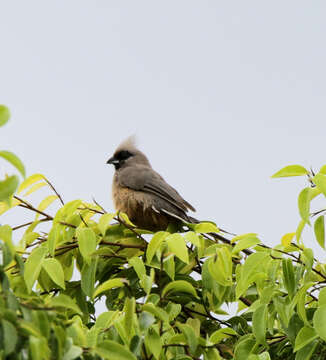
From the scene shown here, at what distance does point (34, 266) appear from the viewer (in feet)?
7.61

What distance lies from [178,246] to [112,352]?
78cm

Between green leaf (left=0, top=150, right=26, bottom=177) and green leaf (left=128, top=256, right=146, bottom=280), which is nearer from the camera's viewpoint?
green leaf (left=0, top=150, right=26, bottom=177)

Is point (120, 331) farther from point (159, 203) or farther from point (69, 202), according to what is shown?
point (159, 203)

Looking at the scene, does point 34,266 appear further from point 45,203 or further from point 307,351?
point 307,351

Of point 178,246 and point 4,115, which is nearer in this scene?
point 4,115

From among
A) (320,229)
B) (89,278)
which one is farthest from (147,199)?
(320,229)

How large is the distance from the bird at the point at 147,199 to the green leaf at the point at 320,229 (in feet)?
4.79

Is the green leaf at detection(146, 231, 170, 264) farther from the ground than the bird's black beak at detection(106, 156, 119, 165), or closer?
closer

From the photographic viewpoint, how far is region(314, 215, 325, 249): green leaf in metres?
2.50

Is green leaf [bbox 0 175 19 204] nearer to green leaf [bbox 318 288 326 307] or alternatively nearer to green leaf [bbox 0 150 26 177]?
green leaf [bbox 0 150 26 177]

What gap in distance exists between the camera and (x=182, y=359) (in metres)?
2.40

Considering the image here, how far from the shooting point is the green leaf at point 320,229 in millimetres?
2496

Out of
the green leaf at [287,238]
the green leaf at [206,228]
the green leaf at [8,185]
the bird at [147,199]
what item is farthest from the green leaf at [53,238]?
the bird at [147,199]

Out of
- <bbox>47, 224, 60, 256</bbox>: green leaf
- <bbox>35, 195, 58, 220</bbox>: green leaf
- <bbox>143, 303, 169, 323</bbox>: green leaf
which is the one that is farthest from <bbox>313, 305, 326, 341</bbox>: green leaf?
<bbox>35, 195, 58, 220</bbox>: green leaf
